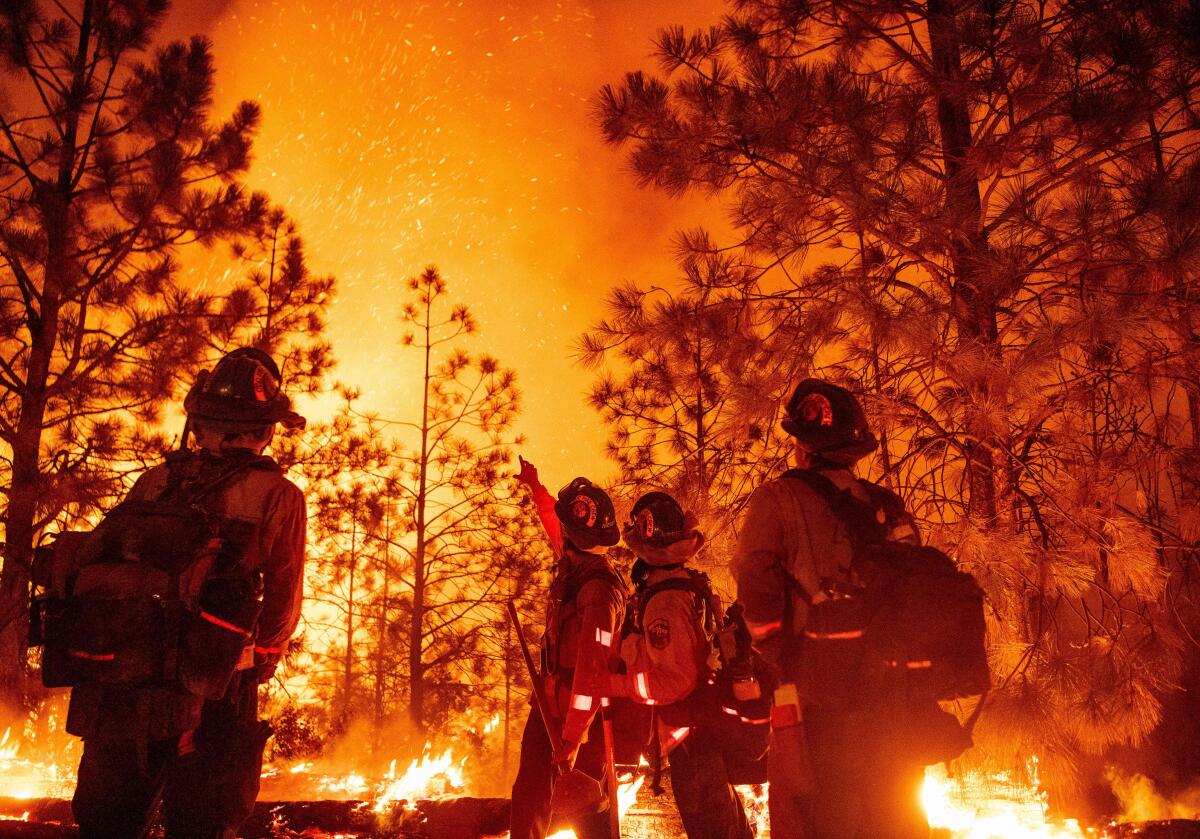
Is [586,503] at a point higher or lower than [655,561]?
higher

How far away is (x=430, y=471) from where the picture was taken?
14.0 metres

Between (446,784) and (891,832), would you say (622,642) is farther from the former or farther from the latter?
(446,784)

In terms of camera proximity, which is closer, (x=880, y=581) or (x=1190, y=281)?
(x=880, y=581)

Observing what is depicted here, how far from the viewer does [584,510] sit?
419 centimetres

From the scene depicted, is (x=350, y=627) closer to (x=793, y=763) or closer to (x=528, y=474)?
(x=528, y=474)

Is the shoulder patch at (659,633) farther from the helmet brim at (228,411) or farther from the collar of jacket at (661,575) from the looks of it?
the helmet brim at (228,411)

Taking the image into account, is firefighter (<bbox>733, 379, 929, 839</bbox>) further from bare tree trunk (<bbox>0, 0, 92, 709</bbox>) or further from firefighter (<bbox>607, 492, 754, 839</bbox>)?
bare tree trunk (<bbox>0, 0, 92, 709</bbox>)

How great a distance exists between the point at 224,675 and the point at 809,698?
5.75ft

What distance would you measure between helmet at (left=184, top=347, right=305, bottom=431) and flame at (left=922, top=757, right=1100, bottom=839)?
12.6ft

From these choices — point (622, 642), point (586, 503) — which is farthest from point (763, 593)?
point (586, 503)

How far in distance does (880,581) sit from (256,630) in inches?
78.0

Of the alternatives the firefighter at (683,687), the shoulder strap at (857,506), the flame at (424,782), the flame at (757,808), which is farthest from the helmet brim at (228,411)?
the flame at (424,782)

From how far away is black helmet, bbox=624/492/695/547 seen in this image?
378 centimetres

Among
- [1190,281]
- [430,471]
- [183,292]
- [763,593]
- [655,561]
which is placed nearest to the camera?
[763,593]
